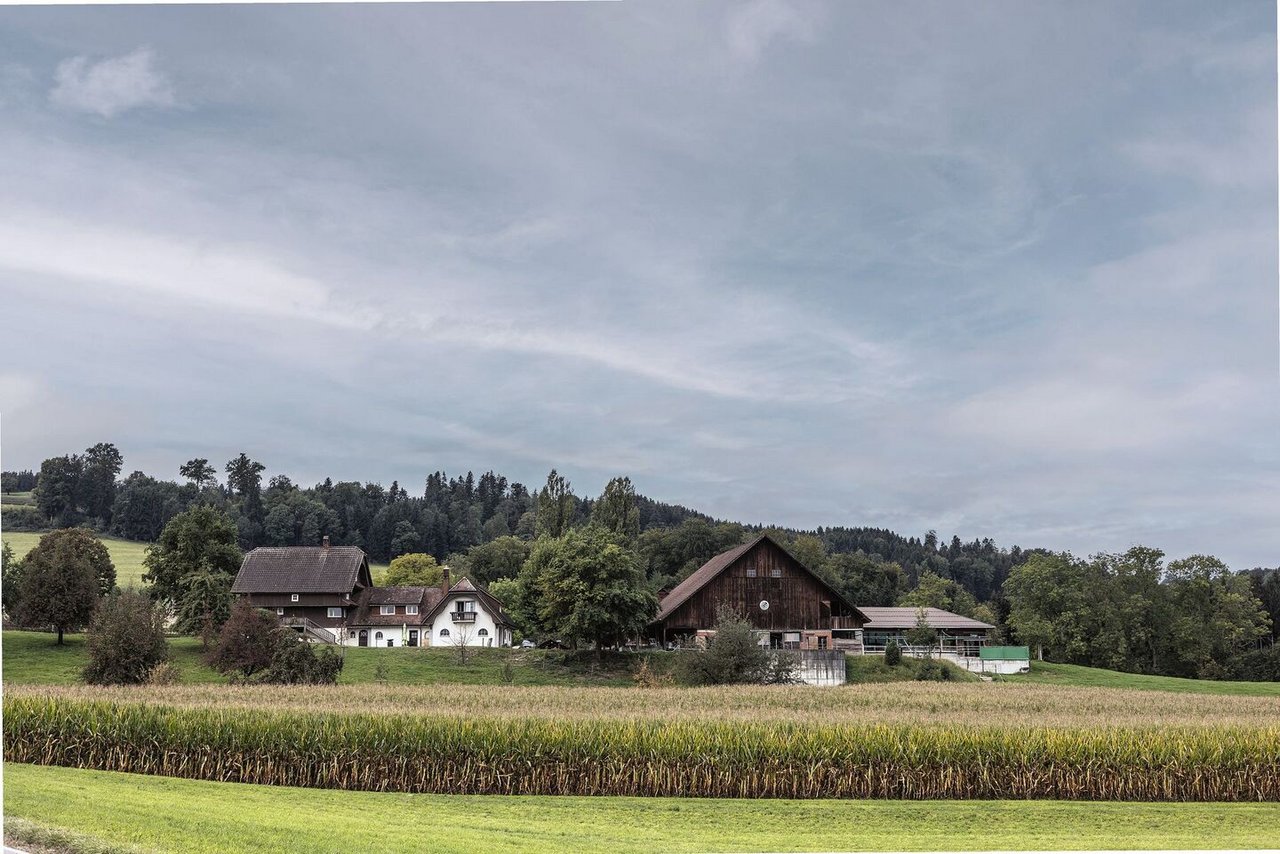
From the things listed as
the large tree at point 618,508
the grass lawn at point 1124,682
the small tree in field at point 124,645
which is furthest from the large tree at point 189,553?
the grass lawn at point 1124,682

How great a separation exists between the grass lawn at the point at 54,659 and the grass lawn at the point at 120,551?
32329 millimetres

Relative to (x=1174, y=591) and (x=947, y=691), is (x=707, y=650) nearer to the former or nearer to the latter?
(x=947, y=691)

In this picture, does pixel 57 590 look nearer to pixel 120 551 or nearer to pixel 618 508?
pixel 618 508

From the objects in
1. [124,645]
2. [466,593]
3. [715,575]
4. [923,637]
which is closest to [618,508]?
[466,593]

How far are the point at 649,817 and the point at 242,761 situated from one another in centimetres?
855

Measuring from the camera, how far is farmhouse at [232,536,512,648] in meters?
60.0

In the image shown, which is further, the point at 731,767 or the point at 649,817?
the point at 731,767

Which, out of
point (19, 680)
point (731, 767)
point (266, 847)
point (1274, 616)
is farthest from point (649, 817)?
point (1274, 616)

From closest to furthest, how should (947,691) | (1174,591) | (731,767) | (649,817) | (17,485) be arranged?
Answer: (649,817), (731,767), (947,691), (1174,591), (17,485)

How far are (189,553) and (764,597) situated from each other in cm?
3266

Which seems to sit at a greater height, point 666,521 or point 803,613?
point 666,521

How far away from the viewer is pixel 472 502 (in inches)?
5768

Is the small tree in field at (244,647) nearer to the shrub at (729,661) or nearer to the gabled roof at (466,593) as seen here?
the shrub at (729,661)

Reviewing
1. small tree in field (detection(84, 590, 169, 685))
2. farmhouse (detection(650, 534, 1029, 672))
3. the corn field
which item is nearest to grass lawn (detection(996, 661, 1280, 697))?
farmhouse (detection(650, 534, 1029, 672))
